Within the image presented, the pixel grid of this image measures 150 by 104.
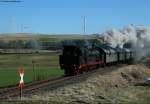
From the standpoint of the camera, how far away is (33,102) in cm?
2358

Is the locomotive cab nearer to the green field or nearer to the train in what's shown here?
the train

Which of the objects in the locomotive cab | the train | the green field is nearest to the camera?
the green field

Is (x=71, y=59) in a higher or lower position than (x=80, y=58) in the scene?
lower

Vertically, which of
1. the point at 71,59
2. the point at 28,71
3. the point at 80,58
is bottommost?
the point at 28,71

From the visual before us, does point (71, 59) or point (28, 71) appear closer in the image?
point (71, 59)

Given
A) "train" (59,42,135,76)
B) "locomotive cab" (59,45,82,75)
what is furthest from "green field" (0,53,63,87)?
"train" (59,42,135,76)

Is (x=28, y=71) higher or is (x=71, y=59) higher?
(x=71, y=59)

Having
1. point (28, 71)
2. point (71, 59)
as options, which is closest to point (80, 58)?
point (71, 59)

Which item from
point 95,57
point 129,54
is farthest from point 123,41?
point 95,57

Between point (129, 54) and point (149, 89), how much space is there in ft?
179

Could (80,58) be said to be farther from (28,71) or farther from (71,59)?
(28,71)

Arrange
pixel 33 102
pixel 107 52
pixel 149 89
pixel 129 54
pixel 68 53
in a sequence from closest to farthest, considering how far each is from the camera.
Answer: pixel 33 102, pixel 149 89, pixel 68 53, pixel 107 52, pixel 129 54

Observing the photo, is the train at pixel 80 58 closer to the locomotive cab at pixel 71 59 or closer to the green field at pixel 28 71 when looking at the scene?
the locomotive cab at pixel 71 59

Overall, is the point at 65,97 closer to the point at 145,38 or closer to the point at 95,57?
the point at 95,57
